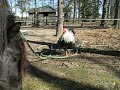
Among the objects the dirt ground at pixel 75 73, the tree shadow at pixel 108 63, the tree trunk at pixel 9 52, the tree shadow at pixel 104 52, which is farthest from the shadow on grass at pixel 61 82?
the tree trunk at pixel 9 52

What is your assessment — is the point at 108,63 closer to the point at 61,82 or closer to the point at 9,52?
the point at 61,82

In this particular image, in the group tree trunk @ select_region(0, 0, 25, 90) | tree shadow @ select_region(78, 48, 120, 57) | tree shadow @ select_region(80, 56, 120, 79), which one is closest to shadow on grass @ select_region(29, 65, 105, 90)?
tree shadow @ select_region(80, 56, 120, 79)

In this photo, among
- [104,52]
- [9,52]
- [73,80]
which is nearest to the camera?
[9,52]

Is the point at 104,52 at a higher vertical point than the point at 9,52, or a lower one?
lower

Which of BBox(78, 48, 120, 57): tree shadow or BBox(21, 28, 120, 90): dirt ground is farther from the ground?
BBox(78, 48, 120, 57): tree shadow

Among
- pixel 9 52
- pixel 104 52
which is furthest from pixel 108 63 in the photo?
pixel 9 52

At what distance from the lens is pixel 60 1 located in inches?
593

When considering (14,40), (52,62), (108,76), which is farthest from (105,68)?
(14,40)

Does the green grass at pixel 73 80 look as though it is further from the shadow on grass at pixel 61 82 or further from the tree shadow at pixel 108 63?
the tree shadow at pixel 108 63

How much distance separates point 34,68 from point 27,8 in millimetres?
35305

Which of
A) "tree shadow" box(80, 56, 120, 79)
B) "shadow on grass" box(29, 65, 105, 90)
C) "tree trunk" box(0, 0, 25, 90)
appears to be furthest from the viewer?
"tree shadow" box(80, 56, 120, 79)

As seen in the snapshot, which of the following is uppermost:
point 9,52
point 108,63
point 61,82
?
point 9,52

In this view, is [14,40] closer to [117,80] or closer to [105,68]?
[117,80]

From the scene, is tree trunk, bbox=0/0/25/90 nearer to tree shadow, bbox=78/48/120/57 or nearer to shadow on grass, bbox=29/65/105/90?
shadow on grass, bbox=29/65/105/90
